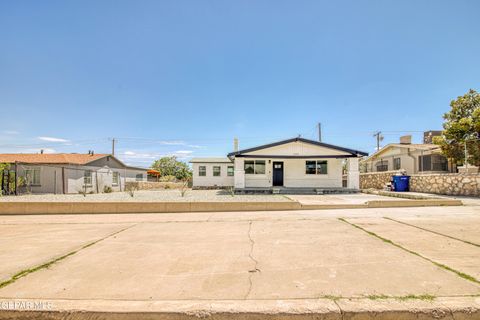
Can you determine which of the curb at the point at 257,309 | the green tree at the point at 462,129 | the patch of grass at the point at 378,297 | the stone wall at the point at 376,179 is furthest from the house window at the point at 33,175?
the green tree at the point at 462,129

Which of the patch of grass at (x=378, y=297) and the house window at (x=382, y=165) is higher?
the house window at (x=382, y=165)

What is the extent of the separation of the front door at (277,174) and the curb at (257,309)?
1826 centimetres

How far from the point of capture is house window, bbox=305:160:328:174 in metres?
20.4

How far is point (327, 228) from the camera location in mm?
6414

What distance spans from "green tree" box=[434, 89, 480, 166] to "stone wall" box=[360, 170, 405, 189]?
3444mm

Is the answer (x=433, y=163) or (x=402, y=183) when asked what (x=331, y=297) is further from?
(x=433, y=163)

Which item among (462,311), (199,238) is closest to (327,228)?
(199,238)

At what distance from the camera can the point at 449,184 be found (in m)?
15.2

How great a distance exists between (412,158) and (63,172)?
3072 centimetres

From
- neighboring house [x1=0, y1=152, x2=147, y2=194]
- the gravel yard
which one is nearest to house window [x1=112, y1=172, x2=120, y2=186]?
neighboring house [x1=0, y1=152, x2=147, y2=194]

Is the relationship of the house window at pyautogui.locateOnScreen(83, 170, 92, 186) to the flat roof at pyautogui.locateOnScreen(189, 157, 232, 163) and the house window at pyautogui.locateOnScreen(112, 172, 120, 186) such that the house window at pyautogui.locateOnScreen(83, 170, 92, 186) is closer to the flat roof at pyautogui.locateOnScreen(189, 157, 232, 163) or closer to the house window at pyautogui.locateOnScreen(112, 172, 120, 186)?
the house window at pyautogui.locateOnScreen(112, 172, 120, 186)

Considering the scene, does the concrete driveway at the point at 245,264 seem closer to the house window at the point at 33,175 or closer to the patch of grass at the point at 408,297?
the patch of grass at the point at 408,297

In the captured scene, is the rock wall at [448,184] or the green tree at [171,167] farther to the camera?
the green tree at [171,167]

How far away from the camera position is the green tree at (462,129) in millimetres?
15859
